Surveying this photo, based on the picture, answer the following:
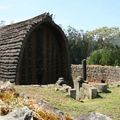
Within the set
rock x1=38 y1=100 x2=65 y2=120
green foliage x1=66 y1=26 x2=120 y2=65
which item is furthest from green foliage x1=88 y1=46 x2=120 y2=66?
Result: rock x1=38 y1=100 x2=65 y2=120

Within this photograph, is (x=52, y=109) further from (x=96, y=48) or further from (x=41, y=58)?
(x=96, y=48)

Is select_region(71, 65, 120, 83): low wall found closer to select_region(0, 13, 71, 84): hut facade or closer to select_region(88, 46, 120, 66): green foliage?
select_region(0, 13, 71, 84): hut facade

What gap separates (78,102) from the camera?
1168 centimetres

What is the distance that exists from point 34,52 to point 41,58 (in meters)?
0.57

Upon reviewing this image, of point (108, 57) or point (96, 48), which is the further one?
point (96, 48)

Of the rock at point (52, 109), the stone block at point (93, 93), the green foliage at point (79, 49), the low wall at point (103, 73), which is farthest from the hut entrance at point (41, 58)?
the green foliage at point (79, 49)

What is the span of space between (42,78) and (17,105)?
1402 cm

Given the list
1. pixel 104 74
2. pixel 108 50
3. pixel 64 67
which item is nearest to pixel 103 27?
pixel 108 50

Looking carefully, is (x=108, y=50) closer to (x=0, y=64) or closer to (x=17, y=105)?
(x=0, y=64)

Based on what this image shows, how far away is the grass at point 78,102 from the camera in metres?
9.60

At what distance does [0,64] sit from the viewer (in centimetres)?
1695

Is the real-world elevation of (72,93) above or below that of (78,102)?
above

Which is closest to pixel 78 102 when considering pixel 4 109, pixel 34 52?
pixel 34 52

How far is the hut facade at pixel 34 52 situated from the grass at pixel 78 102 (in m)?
2.58
